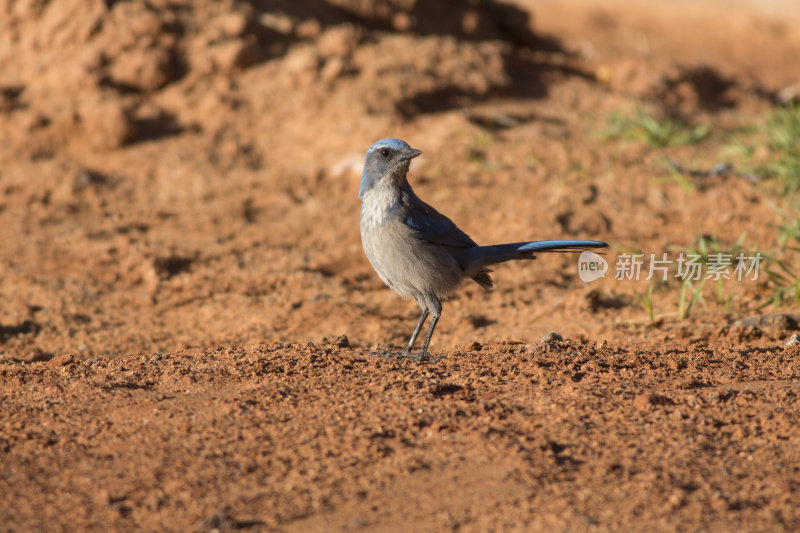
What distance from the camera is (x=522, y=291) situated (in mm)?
6027

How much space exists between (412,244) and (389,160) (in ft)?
1.68

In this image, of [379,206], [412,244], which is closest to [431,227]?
[412,244]

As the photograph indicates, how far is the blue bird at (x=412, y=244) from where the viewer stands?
14.6ft

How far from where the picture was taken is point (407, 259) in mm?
4449

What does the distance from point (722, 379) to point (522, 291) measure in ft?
7.25

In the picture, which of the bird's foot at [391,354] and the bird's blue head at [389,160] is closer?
the bird's foot at [391,354]

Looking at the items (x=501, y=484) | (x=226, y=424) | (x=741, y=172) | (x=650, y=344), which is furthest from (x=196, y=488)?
(x=741, y=172)

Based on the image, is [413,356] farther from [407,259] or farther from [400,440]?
[400,440]

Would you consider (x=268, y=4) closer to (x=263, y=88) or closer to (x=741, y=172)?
(x=263, y=88)

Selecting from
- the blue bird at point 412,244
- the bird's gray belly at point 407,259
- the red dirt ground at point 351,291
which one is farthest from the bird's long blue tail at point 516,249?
the red dirt ground at point 351,291

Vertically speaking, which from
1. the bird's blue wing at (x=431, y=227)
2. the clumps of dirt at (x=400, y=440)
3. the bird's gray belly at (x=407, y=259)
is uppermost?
the bird's blue wing at (x=431, y=227)

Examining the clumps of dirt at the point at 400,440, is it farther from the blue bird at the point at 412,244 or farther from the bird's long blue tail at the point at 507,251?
the bird's long blue tail at the point at 507,251

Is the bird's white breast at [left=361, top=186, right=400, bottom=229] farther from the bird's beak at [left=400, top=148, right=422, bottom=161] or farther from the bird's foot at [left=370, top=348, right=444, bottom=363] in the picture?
the bird's foot at [left=370, top=348, right=444, bottom=363]

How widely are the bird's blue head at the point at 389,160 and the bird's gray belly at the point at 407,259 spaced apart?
0.31 metres
